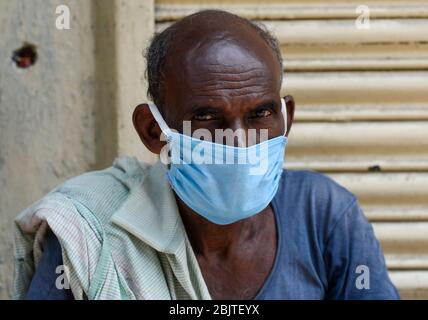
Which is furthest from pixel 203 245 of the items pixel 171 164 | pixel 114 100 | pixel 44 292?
pixel 114 100

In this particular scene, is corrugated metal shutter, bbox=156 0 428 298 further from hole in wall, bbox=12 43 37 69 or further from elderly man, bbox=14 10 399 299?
elderly man, bbox=14 10 399 299

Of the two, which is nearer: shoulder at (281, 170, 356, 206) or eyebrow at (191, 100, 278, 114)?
eyebrow at (191, 100, 278, 114)

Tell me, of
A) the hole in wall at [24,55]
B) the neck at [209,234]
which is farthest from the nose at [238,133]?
the hole in wall at [24,55]

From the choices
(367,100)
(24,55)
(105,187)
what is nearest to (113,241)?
(105,187)

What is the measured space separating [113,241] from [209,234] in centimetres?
31

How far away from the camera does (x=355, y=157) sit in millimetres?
3252

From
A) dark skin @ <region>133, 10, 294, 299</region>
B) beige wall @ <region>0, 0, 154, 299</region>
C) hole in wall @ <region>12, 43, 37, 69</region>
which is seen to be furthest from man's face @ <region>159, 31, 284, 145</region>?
hole in wall @ <region>12, 43, 37, 69</region>

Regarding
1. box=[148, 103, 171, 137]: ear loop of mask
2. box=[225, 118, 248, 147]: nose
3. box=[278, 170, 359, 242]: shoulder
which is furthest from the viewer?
box=[278, 170, 359, 242]: shoulder

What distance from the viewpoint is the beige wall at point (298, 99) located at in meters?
3.17

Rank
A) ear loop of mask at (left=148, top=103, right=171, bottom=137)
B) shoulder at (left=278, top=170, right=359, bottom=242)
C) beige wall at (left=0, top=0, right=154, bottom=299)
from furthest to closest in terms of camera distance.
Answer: beige wall at (left=0, top=0, right=154, bottom=299) < shoulder at (left=278, top=170, right=359, bottom=242) < ear loop of mask at (left=148, top=103, right=171, bottom=137)

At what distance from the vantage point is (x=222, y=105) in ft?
7.61

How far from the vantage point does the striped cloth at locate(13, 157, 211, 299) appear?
2.29 meters
